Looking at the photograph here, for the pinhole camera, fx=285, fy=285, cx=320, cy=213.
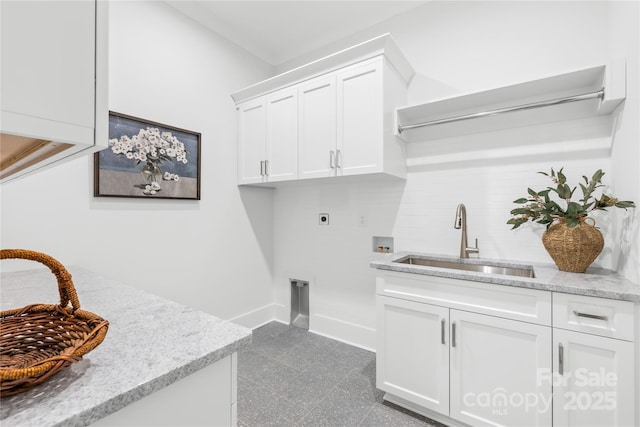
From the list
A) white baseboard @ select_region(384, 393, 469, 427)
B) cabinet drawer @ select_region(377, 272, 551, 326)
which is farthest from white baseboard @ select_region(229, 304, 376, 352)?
cabinet drawer @ select_region(377, 272, 551, 326)

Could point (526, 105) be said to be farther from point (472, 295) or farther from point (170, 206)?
point (170, 206)

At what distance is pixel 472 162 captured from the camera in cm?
206

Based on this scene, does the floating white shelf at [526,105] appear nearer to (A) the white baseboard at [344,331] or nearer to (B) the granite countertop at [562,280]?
(B) the granite countertop at [562,280]

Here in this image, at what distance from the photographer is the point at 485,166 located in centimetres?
202

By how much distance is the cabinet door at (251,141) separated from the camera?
259cm

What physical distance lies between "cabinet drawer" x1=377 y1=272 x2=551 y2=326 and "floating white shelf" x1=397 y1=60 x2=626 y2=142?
106 cm

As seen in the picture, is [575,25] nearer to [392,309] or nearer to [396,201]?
[396,201]

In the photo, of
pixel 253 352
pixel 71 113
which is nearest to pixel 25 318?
pixel 71 113

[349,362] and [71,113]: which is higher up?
[71,113]

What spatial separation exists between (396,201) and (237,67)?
2.00m

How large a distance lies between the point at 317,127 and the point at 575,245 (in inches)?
69.7

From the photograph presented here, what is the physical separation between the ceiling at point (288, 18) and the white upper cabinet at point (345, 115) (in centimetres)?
58

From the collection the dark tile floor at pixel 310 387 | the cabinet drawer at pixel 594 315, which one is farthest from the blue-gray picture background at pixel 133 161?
the cabinet drawer at pixel 594 315

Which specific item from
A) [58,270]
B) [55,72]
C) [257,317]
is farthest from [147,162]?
[55,72]
